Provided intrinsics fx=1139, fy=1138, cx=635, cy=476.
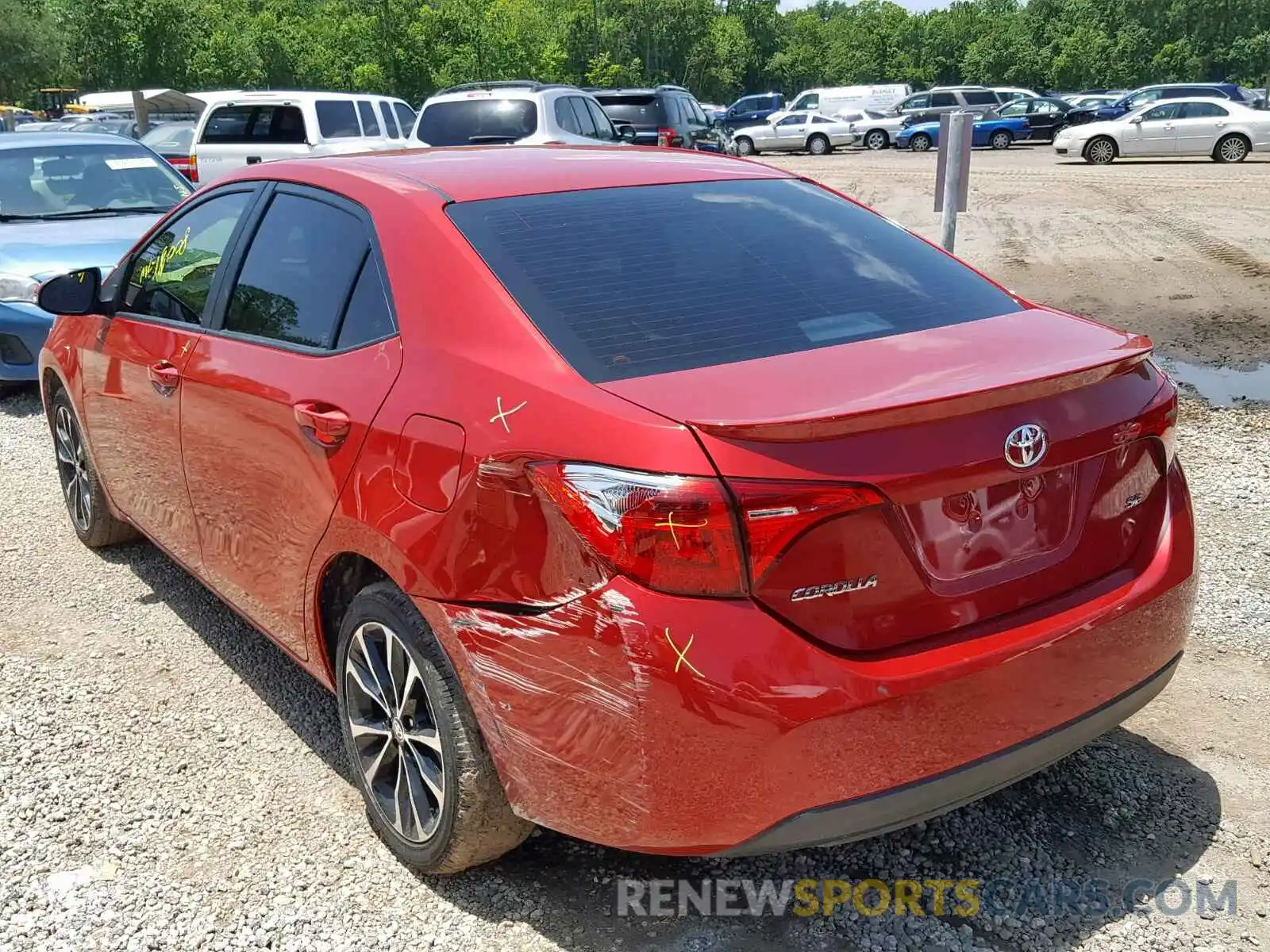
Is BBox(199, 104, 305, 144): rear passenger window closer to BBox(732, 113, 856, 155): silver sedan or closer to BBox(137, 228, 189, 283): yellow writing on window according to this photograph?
BBox(137, 228, 189, 283): yellow writing on window

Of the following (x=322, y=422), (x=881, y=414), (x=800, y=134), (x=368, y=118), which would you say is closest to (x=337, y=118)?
(x=368, y=118)

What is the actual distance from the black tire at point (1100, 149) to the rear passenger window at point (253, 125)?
62.6 feet

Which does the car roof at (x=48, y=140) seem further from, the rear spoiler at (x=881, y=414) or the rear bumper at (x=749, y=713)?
the rear spoiler at (x=881, y=414)

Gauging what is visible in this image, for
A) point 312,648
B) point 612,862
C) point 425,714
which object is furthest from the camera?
point 312,648

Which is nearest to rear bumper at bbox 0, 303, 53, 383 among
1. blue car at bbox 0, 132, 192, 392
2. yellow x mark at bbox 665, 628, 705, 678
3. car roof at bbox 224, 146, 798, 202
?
blue car at bbox 0, 132, 192, 392

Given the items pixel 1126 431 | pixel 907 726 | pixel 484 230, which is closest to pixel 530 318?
pixel 484 230

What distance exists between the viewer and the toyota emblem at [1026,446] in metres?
2.27

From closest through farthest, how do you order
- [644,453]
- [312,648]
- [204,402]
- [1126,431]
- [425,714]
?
[644,453], [1126,431], [425,714], [312,648], [204,402]

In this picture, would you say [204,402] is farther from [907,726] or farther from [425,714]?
[907,726]

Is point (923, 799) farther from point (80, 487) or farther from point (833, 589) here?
point (80, 487)

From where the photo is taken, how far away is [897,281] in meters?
3.04

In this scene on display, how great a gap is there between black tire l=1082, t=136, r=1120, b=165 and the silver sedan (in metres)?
11.3

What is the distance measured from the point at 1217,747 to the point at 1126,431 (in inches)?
54.1

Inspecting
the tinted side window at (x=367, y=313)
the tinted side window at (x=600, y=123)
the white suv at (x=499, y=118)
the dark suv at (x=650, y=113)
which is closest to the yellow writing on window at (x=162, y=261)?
the tinted side window at (x=367, y=313)
